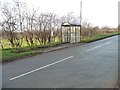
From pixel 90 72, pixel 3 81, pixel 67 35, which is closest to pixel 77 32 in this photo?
pixel 67 35

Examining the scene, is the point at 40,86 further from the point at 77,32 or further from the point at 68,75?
the point at 77,32

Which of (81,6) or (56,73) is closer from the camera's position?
(56,73)

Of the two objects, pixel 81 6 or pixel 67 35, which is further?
pixel 81 6

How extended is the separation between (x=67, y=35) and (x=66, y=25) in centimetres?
115

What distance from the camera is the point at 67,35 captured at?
26.5 metres

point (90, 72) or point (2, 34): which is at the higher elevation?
point (2, 34)

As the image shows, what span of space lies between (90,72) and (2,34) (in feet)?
39.9

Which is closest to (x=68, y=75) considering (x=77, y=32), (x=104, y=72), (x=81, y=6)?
(x=104, y=72)

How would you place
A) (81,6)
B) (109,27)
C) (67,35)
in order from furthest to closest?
(109,27), (81,6), (67,35)

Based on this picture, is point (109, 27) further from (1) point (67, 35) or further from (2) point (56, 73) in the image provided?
(2) point (56, 73)

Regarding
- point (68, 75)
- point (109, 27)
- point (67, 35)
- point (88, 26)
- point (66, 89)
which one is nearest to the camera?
point (66, 89)

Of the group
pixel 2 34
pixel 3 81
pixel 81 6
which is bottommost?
pixel 3 81

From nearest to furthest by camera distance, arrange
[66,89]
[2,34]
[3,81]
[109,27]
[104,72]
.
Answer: [66,89], [3,81], [104,72], [2,34], [109,27]

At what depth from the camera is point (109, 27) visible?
5744cm
